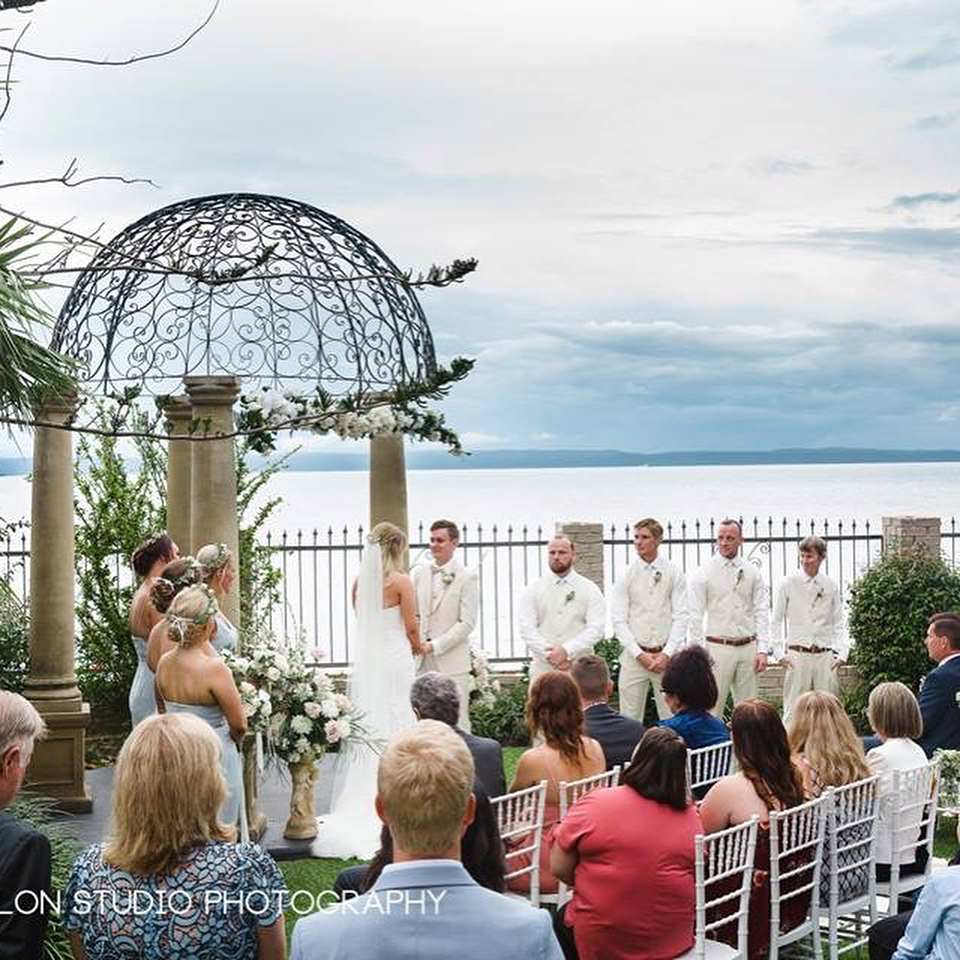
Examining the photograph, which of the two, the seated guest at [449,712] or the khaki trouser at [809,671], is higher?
the seated guest at [449,712]

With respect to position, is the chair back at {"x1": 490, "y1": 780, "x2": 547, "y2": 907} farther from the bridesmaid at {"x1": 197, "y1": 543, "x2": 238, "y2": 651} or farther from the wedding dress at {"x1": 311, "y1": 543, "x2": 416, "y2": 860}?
the wedding dress at {"x1": 311, "y1": 543, "x2": 416, "y2": 860}

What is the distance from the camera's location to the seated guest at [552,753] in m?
5.93

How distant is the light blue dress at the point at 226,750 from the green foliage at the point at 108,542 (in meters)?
5.31

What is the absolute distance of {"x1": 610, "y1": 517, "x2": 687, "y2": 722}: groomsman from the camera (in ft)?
35.7

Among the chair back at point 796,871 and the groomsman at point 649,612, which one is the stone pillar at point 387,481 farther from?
the chair back at point 796,871

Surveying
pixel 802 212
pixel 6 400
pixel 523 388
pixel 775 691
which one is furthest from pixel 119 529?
pixel 802 212

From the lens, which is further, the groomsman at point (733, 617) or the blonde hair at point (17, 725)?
the groomsman at point (733, 617)

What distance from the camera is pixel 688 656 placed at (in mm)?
6793

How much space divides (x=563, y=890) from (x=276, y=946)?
2557 millimetres

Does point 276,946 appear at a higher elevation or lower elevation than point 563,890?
higher

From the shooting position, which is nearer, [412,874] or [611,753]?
[412,874]

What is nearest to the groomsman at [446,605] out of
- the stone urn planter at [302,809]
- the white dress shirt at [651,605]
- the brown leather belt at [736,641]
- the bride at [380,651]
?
the bride at [380,651]

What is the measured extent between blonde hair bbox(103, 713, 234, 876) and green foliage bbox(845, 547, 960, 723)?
9757 millimetres

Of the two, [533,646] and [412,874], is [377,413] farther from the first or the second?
[412,874]
